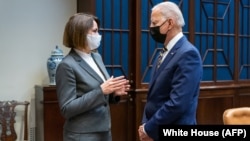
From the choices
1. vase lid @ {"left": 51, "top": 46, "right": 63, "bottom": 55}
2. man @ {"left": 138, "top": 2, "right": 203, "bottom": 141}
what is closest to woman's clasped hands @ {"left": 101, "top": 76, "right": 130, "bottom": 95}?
man @ {"left": 138, "top": 2, "right": 203, "bottom": 141}

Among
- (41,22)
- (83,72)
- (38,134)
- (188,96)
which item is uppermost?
(41,22)

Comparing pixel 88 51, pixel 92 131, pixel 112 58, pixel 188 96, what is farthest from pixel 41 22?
pixel 188 96

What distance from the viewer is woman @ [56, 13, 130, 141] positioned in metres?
1.91

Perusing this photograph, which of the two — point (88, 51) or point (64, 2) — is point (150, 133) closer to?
point (88, 51)

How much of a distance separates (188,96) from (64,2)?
242 cm

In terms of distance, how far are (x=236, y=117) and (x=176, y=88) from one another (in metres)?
0.60

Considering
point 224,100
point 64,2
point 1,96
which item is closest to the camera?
point 1,96

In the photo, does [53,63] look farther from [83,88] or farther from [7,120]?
[83,88]

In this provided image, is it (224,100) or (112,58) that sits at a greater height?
(112,58)

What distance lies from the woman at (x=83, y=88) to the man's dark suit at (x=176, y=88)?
234 mm

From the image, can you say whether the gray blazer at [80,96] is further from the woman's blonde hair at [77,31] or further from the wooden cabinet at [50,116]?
the wooden cabinet at [50,116]

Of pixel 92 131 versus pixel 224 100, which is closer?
pixel 92 131

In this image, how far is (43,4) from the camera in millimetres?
3773

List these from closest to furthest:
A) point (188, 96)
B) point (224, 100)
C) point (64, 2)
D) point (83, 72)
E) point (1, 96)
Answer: point (188, 96), point (83, 72), point (1, 96), point (64, 2), point (224, 100)
